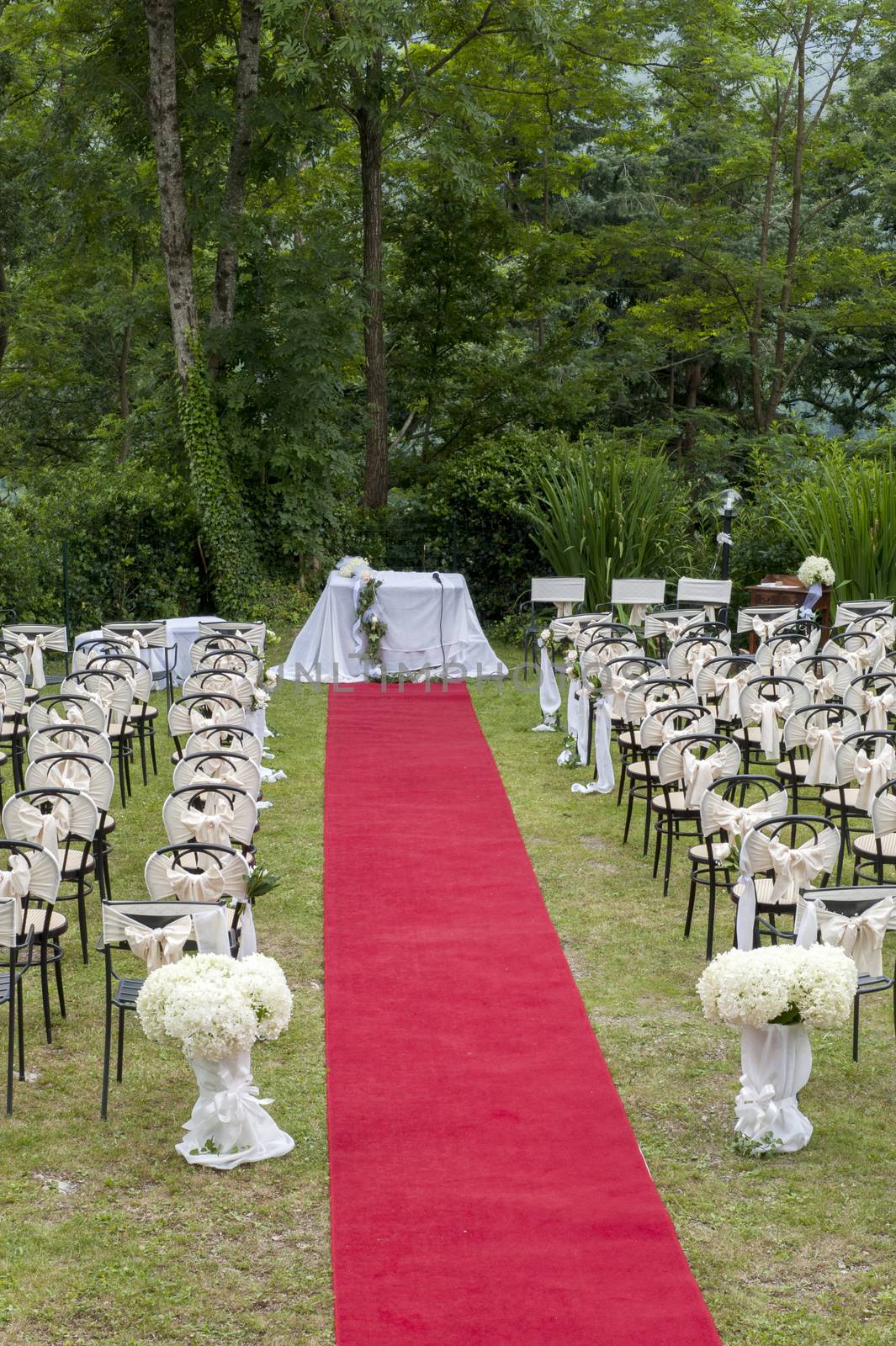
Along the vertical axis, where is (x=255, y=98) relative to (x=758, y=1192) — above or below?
above

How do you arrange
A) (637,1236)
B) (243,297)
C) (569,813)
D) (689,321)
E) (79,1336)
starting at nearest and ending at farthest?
(79,1336) < (637,1236) < (569,813) < (243,297) < (689,321)

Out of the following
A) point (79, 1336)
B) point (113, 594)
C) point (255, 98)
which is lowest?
point (79, 1336)

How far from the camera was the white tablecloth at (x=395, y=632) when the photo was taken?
49.6 feet

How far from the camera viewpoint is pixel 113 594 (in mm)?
17719

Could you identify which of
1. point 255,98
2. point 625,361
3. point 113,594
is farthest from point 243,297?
point 625,361

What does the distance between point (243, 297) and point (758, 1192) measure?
52.1 feet

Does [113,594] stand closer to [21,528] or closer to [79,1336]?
[21,528]

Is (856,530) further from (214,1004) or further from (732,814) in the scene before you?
(214,1004)

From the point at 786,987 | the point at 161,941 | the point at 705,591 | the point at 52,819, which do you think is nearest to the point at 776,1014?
the point at 786,987

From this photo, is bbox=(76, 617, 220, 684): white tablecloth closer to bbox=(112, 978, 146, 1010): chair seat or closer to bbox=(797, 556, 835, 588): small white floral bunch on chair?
bbox=(797, 556, 835, 588): small white floral bunch on chair

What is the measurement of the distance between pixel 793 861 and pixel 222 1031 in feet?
8.97

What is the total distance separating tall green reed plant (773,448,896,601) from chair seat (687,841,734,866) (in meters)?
8.00

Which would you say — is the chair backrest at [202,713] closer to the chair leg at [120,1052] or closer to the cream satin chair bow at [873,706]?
the chair leg at [120,1052]

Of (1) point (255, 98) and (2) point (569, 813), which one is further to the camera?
(1) point (255, 98)
